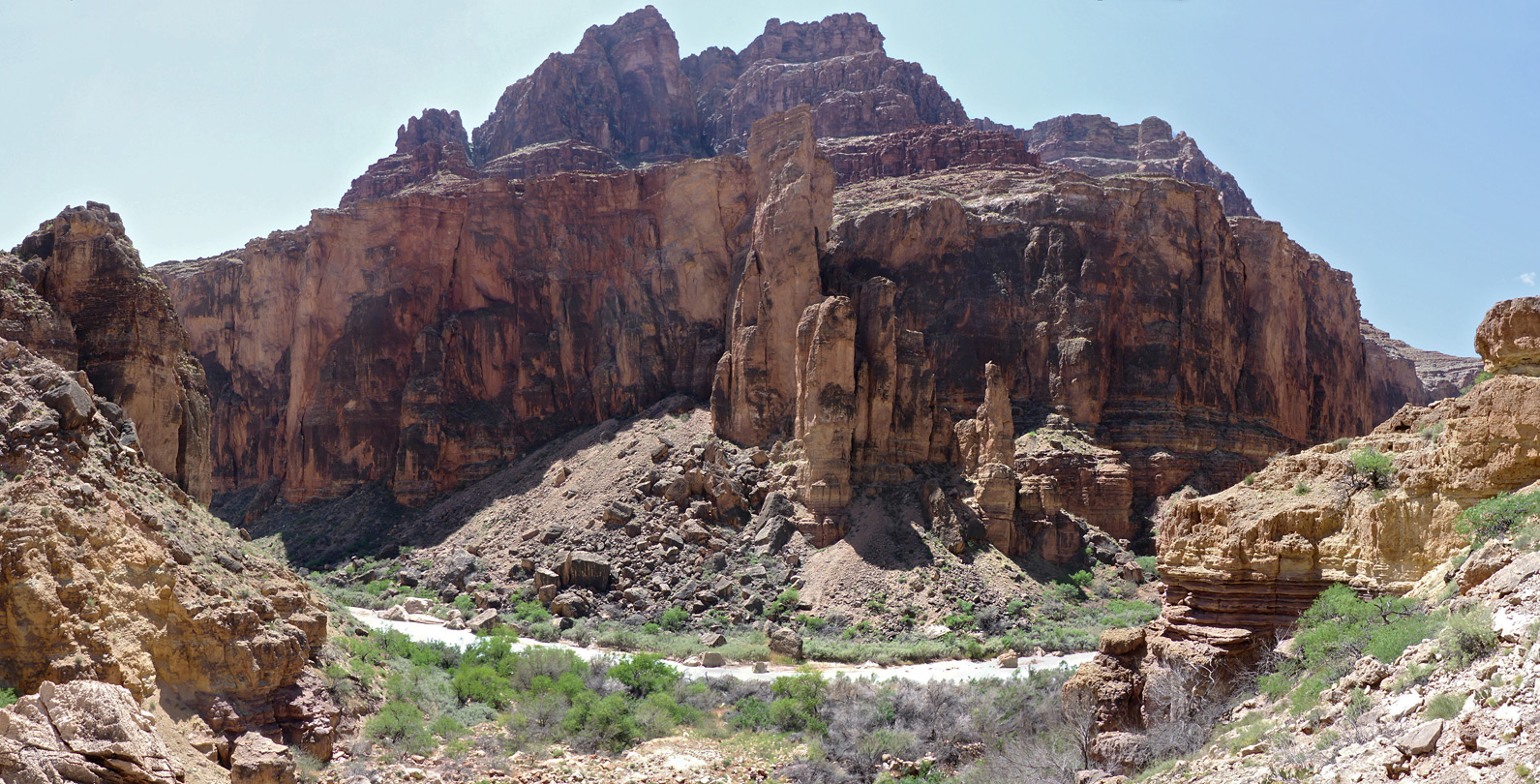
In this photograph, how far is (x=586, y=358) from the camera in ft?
226

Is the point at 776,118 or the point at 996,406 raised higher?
the point at 776,118

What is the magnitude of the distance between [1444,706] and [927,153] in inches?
3205

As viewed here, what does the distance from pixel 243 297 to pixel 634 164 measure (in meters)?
49.5

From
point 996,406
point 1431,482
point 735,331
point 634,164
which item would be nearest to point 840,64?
point 634,164

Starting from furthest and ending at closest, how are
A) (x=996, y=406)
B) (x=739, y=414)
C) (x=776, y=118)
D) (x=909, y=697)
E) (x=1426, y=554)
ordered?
(x=776, y=118) → (x=739, y=414) → (x=996, y=406) → (x=909, y=697) → (x=1426, y=554)

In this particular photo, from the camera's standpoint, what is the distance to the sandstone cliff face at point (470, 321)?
63.9 m

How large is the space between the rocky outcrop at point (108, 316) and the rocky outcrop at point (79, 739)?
11.3 metres

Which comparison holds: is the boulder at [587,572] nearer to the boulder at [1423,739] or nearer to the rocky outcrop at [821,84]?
the boulder at [1423,739]

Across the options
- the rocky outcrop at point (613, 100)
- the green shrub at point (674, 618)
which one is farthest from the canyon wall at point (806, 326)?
the rocky outcrop at point (613, 100)

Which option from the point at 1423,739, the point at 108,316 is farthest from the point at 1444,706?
the point at 108,316

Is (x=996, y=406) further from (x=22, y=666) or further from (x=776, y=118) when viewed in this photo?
(x=22, y=666)

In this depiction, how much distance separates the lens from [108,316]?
24.1 m

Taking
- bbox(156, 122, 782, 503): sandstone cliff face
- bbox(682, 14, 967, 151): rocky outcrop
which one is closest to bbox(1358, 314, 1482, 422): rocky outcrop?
bbox(682, 14, 967, 151): rocky outcrop

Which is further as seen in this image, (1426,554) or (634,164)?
(634,164)
